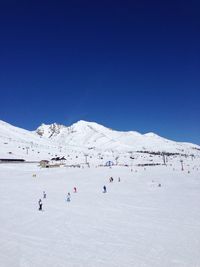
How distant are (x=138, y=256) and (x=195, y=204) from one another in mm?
16808

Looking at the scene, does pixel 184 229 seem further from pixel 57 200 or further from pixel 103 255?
pixel 57 200

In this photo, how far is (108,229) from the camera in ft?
65.0

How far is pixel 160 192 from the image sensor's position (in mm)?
39781

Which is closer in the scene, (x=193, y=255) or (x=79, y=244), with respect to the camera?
(x=193, y=255)

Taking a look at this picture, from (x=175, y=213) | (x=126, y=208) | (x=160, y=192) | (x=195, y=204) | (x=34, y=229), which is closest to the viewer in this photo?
(x=34, y=229)

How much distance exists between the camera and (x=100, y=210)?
87.6 feet

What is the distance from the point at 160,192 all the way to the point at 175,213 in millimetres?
14524

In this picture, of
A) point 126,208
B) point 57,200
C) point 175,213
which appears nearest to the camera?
point 175,213

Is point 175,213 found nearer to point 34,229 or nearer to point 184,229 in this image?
point 184,229

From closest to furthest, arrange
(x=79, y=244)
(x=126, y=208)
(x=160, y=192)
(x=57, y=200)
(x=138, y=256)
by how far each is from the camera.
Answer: (x=138, y=256) → (x=79, y=244) → (x=126, y=208) → (x=57, y=200) → (x=160, y=192)

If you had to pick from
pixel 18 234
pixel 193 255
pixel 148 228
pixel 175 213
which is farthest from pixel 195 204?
pixel 18 234

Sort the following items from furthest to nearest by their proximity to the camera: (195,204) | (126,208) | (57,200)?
(57,200) → (195,204) → (126,208)

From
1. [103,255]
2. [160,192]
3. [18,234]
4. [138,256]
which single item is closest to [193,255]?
[138,256]

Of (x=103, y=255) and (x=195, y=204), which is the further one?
(x=195, y=204)
